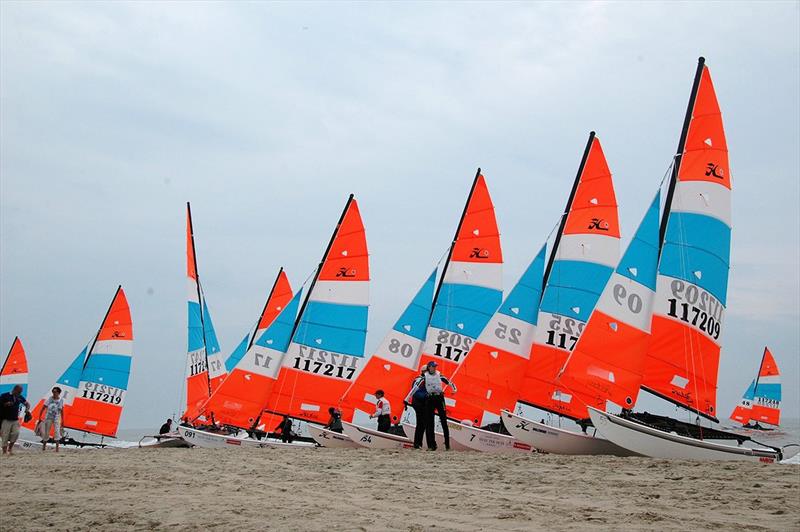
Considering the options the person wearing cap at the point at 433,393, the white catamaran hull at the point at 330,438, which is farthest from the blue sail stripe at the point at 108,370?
the person wearing cap at the point at 433,393

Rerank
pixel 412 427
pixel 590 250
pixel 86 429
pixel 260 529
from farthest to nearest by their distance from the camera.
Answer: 1. pixel 86 429
2. pixel 590 250
3. pixel 412 427
4. pixel 260 529

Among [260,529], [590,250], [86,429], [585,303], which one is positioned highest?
[590,250]

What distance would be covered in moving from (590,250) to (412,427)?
20.3 feet

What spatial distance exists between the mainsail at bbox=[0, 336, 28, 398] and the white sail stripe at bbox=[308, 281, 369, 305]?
52.4ft

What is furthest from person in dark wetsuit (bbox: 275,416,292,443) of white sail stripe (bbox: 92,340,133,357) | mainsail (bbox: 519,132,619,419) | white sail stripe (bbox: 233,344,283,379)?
white sail stripe (bbox: 92,340,133,357)

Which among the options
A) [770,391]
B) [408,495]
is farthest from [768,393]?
[408,495]

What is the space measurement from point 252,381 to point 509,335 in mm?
7079

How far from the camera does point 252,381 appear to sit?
21.2 m

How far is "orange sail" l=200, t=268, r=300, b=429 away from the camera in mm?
20844

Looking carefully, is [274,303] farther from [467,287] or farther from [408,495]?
[408,495]

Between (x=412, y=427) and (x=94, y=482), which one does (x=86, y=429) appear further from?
(x=94, y=482)

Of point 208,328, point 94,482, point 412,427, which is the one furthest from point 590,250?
point 208,328

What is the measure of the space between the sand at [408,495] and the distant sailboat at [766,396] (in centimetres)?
4204

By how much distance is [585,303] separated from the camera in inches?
752
